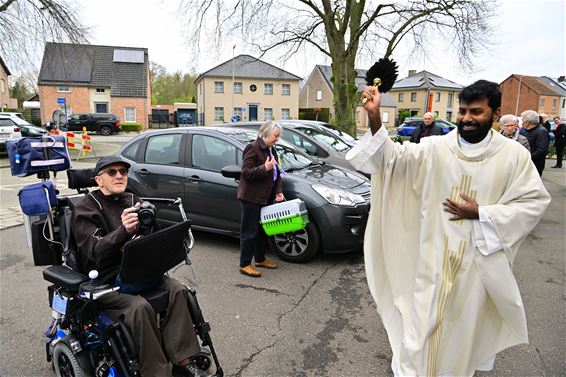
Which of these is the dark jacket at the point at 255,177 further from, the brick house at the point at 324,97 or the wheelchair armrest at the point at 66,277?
the brick house at the point at 324,97

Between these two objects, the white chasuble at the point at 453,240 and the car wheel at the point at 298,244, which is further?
the car wheel at the point at 298,244

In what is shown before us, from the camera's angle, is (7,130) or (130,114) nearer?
(7,130)

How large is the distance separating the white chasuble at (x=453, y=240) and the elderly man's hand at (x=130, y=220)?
4.41 ft

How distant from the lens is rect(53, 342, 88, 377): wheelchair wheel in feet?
8.16

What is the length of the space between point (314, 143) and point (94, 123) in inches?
1105

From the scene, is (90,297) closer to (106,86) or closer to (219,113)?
(106,86)

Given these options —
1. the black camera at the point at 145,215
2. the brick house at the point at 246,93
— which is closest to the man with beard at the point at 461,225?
the black camera at the point at 145,215

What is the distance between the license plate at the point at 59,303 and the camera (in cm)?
261

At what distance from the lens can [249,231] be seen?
4.46 meters

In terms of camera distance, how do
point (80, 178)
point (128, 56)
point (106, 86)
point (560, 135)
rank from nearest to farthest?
point (80, 178) → point (560, 135) → point (106, 86) → point (128, 56)

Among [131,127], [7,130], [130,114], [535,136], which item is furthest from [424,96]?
[535,136]

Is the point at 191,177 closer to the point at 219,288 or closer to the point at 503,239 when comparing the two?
the point at 219,288

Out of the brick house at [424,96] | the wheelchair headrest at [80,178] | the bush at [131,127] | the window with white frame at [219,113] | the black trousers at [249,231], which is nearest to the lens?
the wheelchair headrest at [80,178]

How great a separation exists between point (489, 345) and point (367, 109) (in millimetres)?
1539
